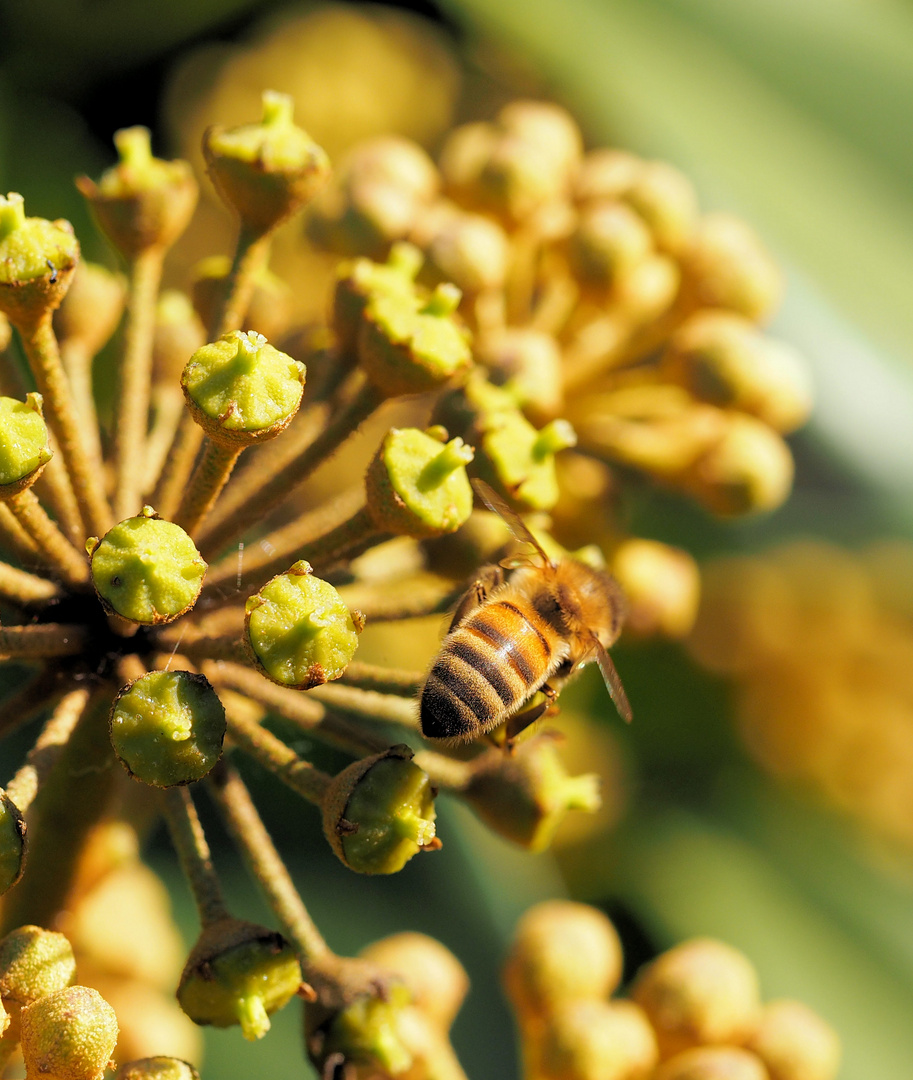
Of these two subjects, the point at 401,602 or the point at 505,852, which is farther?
the point at 505,852

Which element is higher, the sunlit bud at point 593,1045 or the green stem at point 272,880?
the green stem at point 272,880

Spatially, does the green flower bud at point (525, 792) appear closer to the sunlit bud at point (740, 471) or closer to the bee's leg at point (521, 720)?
the bee's leg at point (521, 720)

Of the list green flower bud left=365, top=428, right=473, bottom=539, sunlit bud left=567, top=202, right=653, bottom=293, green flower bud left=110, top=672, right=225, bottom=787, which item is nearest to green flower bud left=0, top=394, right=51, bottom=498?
green flower bud left=110, top=672, right=225, bottom=787

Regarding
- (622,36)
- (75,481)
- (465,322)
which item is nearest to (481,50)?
(622,36)

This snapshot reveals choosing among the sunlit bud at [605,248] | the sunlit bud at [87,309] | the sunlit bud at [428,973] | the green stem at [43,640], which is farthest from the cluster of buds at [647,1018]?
the sunlit bud at [87,309]

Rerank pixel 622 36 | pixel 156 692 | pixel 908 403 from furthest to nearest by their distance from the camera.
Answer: pixel 622 36 → pixel 908 403 → pixel 156 692

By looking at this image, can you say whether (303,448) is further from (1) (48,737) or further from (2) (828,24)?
(2) (828,24)

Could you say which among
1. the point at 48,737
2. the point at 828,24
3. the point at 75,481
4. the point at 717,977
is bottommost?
the point at 717,977
